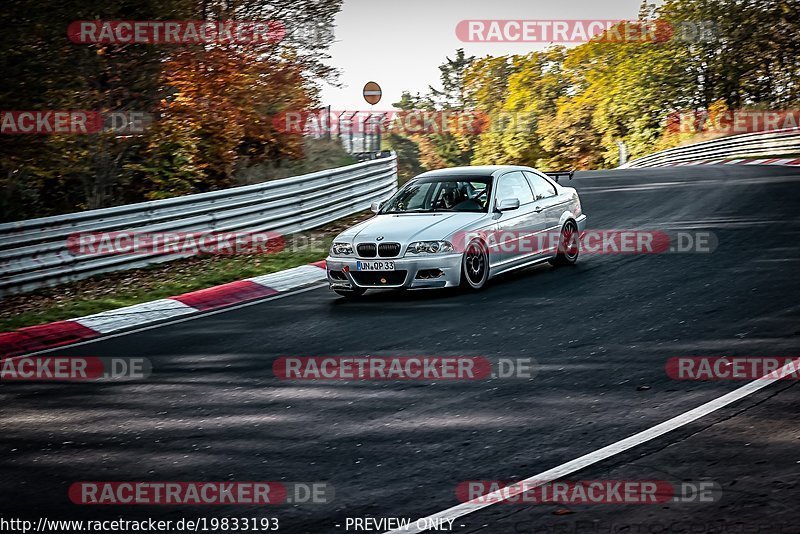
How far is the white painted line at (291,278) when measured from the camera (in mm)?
13312

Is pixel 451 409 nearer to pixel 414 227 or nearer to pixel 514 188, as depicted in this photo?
pixel 414 227

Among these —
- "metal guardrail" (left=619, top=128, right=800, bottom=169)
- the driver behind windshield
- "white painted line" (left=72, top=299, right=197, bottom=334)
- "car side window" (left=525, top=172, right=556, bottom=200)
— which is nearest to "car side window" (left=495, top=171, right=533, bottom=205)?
"car side window" (left=525, top=172, right=556, bottom=200)

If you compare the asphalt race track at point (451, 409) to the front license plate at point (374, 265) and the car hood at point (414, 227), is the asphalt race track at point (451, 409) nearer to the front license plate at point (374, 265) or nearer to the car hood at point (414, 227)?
the front license plate at point (374, 265)

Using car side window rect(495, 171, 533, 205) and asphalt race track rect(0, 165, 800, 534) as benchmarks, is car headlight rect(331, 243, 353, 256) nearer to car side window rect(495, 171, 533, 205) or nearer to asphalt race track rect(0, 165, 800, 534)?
asphalt race track rect(0, 165, 800, 534)

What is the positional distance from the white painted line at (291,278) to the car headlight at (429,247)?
2562mm

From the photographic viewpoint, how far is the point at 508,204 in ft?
39.2

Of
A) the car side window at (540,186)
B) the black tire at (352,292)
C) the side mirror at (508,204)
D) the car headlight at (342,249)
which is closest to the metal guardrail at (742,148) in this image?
the car side window at (540,186)

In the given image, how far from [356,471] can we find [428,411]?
51.9 inches

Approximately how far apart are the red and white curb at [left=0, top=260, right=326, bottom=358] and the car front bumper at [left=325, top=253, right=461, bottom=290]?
6.05ft

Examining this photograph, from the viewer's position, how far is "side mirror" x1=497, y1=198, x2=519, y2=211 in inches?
470

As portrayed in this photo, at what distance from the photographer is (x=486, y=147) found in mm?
99812

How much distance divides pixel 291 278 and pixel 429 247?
3.27m

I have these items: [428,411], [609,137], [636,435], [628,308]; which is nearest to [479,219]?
[628,308]

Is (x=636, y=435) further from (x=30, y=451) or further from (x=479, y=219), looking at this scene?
(x=479, y=219)
